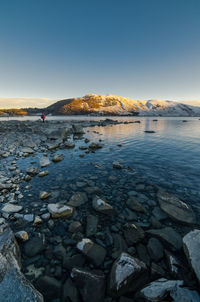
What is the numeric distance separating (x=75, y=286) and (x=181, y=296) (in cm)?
222

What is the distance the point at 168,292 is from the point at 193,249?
1355 mm

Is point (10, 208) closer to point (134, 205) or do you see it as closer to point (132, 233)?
point (132, 233)

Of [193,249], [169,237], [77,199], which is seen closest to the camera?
[193,249]

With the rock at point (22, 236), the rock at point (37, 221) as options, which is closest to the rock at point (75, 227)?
the rock at point (37, 221)

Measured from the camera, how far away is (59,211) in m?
4.93

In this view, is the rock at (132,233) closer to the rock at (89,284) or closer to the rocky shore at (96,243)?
the rocky shore at (96,243)

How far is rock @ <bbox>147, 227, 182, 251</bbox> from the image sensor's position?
3805 millimetres

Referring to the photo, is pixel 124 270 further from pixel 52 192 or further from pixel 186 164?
pixel 186 164

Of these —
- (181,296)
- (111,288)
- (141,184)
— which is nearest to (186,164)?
(141,184)

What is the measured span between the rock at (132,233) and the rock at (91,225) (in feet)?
3.68

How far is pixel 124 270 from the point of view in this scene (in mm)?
2787

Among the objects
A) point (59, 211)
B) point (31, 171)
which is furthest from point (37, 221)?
point (31, 171)

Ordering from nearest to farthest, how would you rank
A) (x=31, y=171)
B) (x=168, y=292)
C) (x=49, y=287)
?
(x=168, y=292) < (x=49, y=287) < (x=31, y=171)

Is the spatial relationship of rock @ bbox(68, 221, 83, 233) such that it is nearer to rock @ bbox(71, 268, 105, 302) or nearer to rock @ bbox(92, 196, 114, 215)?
rock @ bbox(92, 196, 114, 215)
